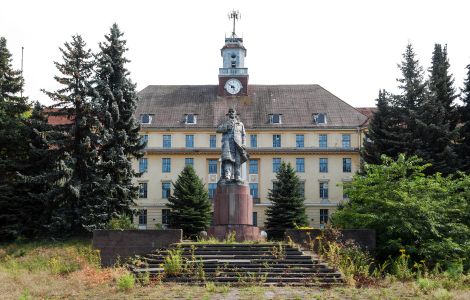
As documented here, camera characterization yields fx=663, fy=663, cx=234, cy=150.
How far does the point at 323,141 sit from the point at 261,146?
17.9 feet

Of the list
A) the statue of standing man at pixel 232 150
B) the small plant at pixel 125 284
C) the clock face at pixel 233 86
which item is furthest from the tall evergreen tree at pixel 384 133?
the small plant at pixel 125 284

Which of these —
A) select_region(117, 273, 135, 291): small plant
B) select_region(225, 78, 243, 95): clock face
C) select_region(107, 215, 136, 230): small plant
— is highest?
select_region(225, 78, 243, 95): clock face

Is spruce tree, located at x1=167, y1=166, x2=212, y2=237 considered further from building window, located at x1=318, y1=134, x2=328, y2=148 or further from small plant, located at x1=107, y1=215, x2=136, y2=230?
building window, located at x1=318, y1=134, x2=328, y2=148

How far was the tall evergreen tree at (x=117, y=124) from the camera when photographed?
128 feet

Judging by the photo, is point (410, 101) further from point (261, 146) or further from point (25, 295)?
point (25, 295)

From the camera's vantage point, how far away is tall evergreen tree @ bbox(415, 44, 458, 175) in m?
39.0

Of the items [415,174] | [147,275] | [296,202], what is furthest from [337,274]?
[296,202]

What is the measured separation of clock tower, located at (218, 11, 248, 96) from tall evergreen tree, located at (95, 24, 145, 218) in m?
20.4

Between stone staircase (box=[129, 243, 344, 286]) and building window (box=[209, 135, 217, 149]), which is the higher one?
building window (box=[209, 135, 217, 149])

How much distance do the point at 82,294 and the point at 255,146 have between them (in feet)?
137

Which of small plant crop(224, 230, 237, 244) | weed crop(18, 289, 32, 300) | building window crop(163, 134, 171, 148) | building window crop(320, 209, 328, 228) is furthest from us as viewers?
building window crop(320, 209, 328, 228)

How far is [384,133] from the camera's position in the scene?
42.6 metres

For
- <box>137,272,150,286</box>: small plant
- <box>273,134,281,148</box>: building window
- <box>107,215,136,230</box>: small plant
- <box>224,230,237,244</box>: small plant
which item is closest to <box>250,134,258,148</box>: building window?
<box>273,134,281,148</box>: building window

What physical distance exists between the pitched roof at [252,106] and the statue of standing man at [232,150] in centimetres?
3013
